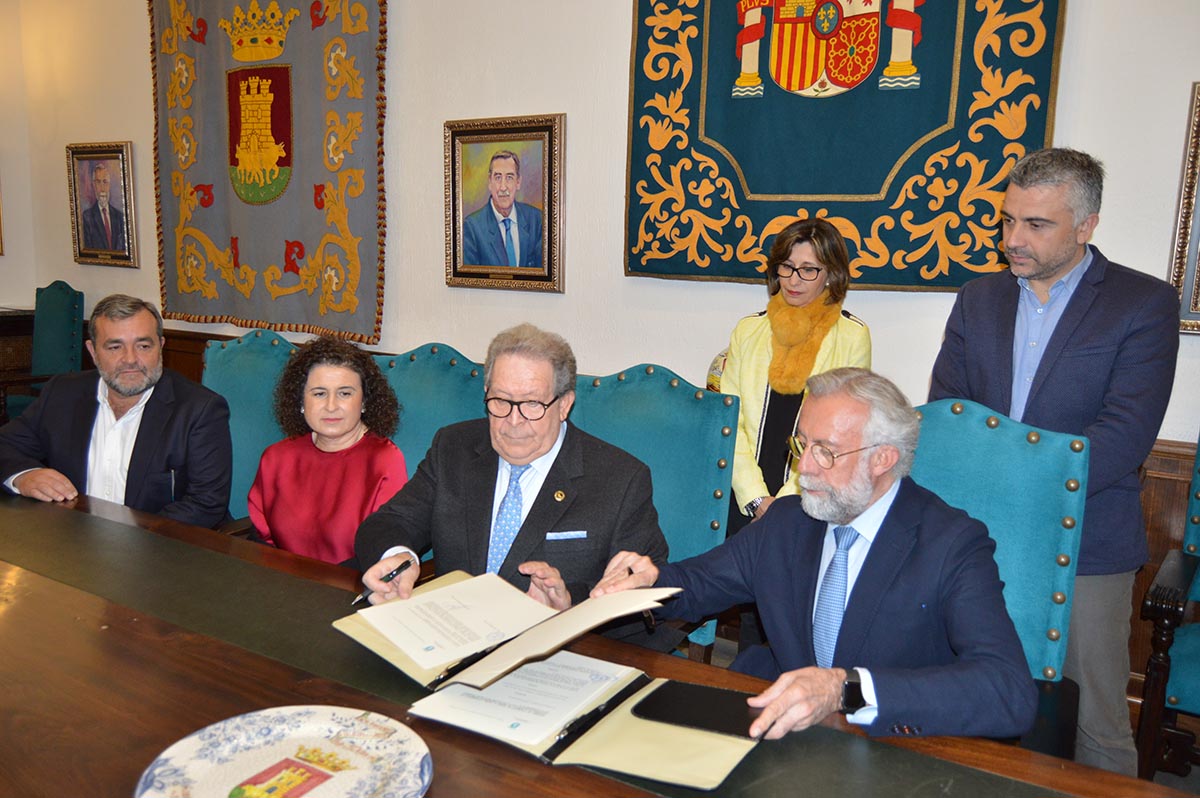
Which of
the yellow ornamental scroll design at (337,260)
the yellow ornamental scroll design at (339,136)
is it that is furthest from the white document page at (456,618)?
the yellow ornamental scroll design at (339,136)

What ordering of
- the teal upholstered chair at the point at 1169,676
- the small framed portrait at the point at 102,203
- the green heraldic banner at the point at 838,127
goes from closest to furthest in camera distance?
the teal upholstered chair at the point at 1169,676, the green heraldic banner at the point at 838,127, the small framed portrait at the point at 102,203

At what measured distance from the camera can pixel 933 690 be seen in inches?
53.7

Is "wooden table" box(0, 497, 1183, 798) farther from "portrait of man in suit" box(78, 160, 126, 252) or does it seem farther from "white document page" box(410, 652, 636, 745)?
"portrait of man in suit" box(78, 160, 126, 252)

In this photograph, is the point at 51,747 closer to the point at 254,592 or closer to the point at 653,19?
the point at 254,592

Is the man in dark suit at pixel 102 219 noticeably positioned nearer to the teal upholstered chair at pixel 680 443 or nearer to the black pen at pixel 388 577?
the teal upholstered chair at pixel 680 443

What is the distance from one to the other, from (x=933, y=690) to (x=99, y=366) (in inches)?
109

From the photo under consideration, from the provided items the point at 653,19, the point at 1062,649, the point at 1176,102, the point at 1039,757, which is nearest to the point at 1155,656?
the point at 1062,649

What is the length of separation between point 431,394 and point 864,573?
65.5 inches

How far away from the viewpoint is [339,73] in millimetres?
4746

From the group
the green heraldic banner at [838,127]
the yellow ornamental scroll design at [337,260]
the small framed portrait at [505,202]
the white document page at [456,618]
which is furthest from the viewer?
the yellow ornamental scroll design at [337,260]

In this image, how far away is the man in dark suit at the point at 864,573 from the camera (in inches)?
60.4

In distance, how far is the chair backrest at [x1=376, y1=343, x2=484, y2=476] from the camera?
9.46 ft

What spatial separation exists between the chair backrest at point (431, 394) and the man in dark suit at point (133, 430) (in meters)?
0.61

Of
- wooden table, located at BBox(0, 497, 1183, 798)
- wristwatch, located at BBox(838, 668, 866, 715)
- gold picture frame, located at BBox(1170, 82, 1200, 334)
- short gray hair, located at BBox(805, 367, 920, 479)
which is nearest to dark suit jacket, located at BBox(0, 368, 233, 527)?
wooden table, located at BBox(0, 497, 1183, 798)
